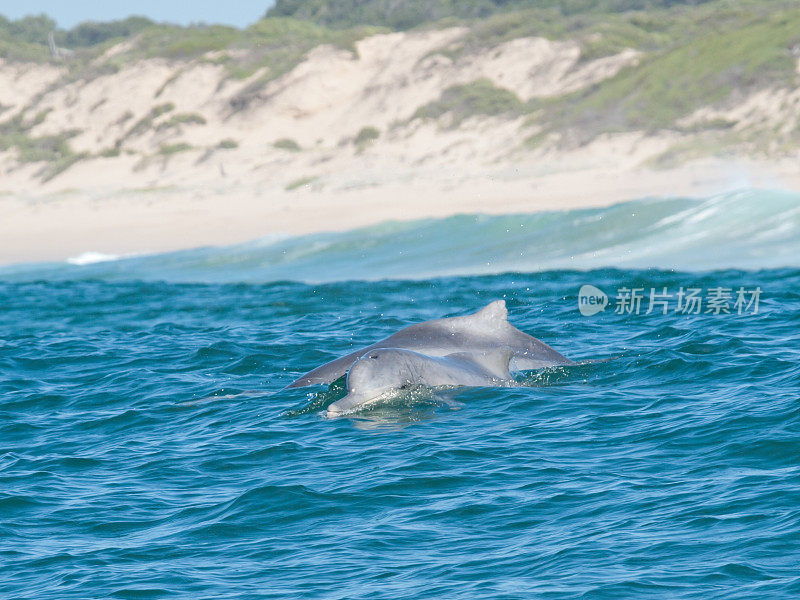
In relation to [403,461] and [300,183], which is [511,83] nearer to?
[300,183]

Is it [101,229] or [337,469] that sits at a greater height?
[101,229]

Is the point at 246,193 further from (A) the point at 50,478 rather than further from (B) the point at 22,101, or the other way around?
(A) the point at 50,478

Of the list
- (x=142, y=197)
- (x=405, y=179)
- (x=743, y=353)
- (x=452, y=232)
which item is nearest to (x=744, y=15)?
(x=405, y=179)

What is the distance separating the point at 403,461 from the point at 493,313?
4310 millimetres

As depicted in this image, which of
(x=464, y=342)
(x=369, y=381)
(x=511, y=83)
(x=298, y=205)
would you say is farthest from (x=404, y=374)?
(x=511, y=83)

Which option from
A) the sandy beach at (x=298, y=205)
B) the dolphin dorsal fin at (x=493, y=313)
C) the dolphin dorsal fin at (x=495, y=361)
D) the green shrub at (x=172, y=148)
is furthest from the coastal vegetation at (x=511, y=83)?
Answer: the dolphin dorsal fin at (x=495, y=361)

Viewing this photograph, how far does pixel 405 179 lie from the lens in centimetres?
4119

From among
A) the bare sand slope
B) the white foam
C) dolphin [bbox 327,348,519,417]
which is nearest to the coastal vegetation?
the bare sand slope

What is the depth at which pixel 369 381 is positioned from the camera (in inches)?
503

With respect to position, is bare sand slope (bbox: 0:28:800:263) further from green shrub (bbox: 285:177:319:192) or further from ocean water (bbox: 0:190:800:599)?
ocean water (bbox: 0:190:800:599)

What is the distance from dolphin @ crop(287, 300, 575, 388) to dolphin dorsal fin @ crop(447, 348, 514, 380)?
0.77 feet

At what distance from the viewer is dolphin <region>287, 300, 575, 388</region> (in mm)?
14297

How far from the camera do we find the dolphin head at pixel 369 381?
42.0ft

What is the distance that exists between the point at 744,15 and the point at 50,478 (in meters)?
42.0
